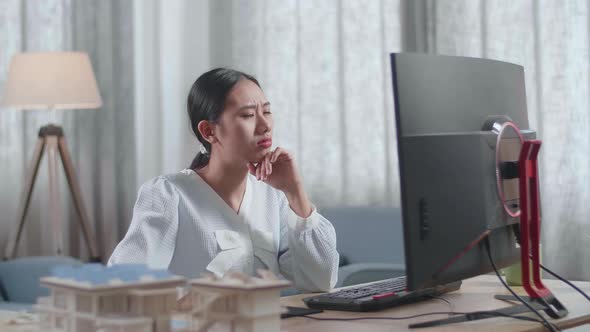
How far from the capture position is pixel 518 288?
1.93m

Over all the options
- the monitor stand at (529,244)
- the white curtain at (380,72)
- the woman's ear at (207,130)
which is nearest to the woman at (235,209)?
the woman's ear at (207,130)

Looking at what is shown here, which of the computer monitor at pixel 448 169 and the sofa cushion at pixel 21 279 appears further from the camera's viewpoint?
the sofa cushion at pixel 21 279

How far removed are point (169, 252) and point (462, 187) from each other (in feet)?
2.62

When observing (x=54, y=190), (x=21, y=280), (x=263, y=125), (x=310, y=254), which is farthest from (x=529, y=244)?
(x=54, y=190)

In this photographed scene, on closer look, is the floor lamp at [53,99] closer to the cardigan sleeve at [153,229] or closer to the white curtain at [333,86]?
the white curtain at [333,86]

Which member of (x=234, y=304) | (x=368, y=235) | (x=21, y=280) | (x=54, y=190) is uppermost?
(x=54, y=190)

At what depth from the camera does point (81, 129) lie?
4.44 meters

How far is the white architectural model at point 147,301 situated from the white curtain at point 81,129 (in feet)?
10.9

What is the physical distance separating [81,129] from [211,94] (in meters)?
2.48

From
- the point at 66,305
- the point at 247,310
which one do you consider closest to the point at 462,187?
the point at 247,310

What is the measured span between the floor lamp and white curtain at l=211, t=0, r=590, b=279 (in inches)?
32.5

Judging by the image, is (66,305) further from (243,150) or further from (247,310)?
(243,150)

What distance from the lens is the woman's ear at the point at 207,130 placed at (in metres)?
2.13

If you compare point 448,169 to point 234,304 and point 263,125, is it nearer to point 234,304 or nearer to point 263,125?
point 234,304
